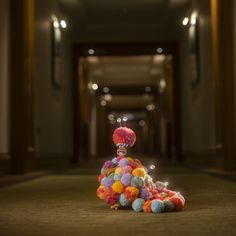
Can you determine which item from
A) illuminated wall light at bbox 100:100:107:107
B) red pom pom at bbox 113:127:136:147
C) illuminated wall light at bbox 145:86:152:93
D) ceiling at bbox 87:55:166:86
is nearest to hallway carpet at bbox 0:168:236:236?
red pom pom at bbox 113:127:136:147

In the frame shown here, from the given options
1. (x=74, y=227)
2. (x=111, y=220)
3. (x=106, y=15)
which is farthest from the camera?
(x=106, y=15)

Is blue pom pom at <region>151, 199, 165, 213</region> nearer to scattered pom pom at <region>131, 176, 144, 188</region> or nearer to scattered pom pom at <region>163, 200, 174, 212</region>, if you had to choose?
scattered pom pom at <region>163, 200, 174, 212</region>

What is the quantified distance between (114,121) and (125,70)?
54.2 feet

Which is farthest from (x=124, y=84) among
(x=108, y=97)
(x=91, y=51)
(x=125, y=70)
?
(x=91, y=51)

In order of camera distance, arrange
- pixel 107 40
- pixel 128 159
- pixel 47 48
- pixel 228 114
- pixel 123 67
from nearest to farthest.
Answer: pixel 128 159, pixel 228 114, pixel 47 48, pixel 107 40, pixel 123 67

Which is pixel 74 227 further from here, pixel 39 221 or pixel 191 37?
pixel 191 37

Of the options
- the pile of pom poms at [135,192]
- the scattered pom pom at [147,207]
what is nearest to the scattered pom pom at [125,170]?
the pile of pom poms at [135,192]

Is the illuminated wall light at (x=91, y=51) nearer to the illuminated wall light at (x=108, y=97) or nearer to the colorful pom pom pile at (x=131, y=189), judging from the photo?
the colorful pom pom pile at (x=131, y=189)

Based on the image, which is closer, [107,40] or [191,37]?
[191,37]

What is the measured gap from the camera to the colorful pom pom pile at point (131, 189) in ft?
13.1

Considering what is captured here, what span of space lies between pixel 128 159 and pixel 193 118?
34.3 ft

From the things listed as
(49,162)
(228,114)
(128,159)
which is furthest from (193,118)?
(128,159)

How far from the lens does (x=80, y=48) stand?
57.0ft

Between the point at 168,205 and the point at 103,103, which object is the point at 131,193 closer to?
the point at 168,205
